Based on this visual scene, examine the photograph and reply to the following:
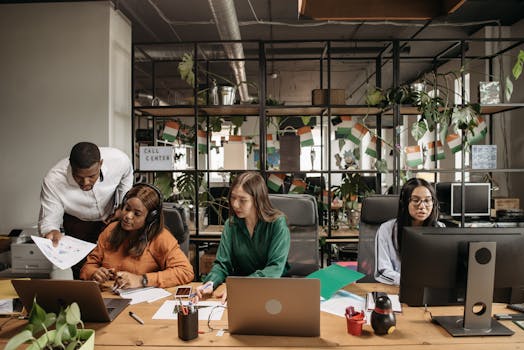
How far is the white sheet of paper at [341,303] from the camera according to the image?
1.50m

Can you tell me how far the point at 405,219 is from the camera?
2.17m

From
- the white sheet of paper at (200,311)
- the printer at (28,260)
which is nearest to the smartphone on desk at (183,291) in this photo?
the white sheet of paper at (200,311)

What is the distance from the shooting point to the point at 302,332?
1.27 meters

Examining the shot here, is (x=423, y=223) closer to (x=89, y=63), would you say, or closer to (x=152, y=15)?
(x=89, y=63)

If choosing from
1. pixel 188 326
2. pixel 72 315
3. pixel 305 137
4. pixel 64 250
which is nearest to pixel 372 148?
pixel 305 137

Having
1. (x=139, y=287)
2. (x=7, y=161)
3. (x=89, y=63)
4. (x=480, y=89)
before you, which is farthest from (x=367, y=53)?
(x=139, y=287)

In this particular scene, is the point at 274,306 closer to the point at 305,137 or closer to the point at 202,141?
the point at 305,137

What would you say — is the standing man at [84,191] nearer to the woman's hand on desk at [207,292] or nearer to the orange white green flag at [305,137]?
the woman's hand on desk at [207,292]

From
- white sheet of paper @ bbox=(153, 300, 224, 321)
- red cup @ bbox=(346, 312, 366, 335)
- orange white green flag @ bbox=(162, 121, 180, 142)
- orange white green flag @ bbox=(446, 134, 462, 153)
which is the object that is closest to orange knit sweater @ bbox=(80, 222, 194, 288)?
white sheet of paper @ bbox=(153, 300, 224, 321)

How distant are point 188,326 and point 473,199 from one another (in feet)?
11.0

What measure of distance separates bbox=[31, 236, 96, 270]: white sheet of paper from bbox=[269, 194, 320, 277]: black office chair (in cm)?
96

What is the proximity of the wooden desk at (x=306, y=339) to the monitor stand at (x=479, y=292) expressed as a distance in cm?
5

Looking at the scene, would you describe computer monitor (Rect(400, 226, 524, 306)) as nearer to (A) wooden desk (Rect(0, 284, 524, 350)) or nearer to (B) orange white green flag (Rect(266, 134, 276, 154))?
(A) wooden desk (Rect(0, 284, 524, 350))

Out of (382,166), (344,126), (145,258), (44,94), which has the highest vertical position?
(44,94)
